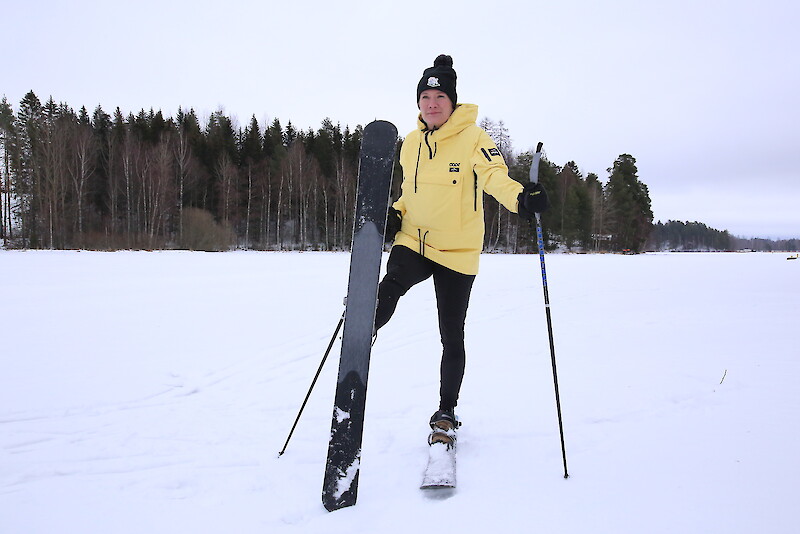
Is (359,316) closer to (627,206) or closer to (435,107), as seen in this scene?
(435,107)

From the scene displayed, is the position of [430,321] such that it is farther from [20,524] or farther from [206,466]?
[20,524]

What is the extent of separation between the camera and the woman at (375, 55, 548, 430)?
218 centimetres

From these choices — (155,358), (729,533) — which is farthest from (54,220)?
(729,533)

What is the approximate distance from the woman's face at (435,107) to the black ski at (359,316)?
0.20 m

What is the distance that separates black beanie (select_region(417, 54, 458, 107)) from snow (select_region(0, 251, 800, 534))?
1756 mm

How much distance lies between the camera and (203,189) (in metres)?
28.7

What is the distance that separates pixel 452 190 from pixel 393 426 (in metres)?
1.28

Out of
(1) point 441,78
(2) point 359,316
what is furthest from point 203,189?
(2) point 359,316

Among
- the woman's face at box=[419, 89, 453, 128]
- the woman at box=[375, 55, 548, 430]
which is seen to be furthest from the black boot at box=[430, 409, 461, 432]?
the woman's face at box=[419, 89, 453, 128]

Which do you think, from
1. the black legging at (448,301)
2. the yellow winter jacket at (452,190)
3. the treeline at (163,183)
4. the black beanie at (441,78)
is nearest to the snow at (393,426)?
the black legging at (448,301)

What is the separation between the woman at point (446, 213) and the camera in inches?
86.0

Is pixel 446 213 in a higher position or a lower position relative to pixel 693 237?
lower

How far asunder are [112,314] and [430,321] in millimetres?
Result: 3709

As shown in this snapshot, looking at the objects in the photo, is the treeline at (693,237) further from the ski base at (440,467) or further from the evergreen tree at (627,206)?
the ski base at (440,467)
